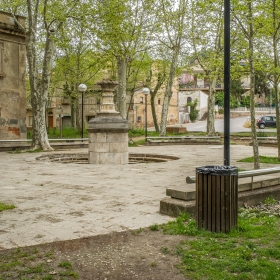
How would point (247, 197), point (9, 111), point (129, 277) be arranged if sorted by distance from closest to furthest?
point (129, 277)
point (247, 197)
point (9, 111)

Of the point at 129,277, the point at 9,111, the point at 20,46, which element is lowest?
the point at 129,277

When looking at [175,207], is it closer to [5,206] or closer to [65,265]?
[65,265]

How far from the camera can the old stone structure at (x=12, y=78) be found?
21.0 metres

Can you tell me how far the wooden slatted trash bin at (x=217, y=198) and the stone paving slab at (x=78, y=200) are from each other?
0.89 meters

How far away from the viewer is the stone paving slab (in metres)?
5.17

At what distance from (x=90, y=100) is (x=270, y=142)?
2875cm

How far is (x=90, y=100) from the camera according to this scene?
1893 inches

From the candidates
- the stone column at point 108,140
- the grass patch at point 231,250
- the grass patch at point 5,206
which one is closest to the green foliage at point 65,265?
the grass patch at point 231,250

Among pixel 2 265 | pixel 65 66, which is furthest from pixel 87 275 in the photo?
pixel 65 66

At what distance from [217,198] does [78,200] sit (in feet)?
9.94

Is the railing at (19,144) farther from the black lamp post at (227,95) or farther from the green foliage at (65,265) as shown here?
the green foliage at (65,265)

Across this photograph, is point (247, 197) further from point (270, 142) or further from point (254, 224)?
point (270, 142)

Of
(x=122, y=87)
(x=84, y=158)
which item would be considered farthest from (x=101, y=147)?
(x=122, y=87)

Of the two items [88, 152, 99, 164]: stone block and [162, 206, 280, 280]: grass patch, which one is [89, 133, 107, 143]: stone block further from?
[162, 206, 280, 280]: grass patch
